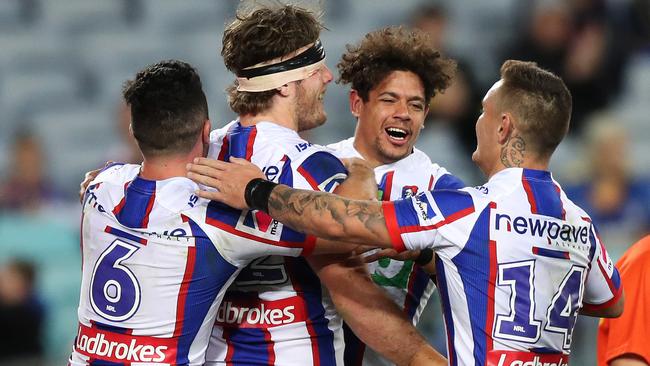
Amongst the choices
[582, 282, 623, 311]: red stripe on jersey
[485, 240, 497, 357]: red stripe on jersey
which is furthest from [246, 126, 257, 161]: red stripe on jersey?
[582, 282, 623, 311]: red stripe on jersey

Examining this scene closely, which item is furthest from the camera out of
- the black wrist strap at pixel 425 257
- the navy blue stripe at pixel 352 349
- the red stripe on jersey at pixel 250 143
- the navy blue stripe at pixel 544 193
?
the navy blue stripe at pixel 352 349

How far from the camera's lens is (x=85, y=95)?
1011 cm

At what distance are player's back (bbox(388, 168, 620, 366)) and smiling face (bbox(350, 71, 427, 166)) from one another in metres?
1.17

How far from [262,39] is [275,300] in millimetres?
1114

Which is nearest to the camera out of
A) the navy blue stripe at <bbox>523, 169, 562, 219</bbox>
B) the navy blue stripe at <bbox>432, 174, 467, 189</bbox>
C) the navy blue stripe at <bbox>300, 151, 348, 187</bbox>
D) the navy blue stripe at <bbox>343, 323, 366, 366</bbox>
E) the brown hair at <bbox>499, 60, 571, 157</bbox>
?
the navy blue stripe at <bbox>523, 169, 562, 219</bbox>

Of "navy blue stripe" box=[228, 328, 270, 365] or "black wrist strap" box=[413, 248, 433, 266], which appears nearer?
"navy blue stripe" box=[228, 328, 270, 365]

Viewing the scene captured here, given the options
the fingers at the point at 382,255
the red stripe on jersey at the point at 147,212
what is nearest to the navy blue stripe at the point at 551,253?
the fingers at the point at 382,255

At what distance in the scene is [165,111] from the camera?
13.1 ft

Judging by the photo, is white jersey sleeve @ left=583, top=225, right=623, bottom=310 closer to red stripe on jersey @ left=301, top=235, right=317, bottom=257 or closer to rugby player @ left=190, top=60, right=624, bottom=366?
rugby player @ left=190, top=60, right=624, bottom=366

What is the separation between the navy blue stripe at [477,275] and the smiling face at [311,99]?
99 cm

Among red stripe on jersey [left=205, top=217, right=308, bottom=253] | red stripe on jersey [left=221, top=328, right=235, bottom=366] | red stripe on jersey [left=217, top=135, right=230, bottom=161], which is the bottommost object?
red stripe on jersey [left=221, top=328, right=235, bottom=366]

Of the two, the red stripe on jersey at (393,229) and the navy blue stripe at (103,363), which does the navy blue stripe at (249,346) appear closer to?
the navy blue stripe at (103,363)

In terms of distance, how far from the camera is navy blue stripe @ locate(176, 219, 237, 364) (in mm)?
3986

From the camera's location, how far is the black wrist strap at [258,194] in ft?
12.9
